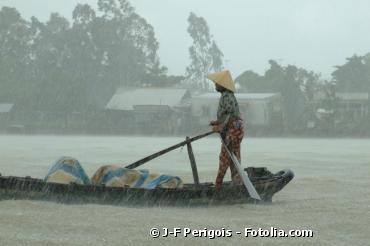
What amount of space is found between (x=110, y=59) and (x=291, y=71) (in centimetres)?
1630

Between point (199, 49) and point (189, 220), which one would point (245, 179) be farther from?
point (199, 49)

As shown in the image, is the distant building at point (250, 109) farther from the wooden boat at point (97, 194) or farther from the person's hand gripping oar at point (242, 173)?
the wooden boat at point (97, 194)

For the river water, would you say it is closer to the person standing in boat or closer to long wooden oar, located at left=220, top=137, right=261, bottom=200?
long wooden oar, located at left=220, top=137, right=261, bottom=200

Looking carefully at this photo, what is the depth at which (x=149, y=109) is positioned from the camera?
44.7 meters

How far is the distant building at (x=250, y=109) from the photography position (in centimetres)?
4219

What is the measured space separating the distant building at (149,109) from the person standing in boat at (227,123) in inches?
1361

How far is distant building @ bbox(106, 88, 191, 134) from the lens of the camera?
43562mm

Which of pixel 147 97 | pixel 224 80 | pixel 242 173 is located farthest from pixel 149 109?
pixel 242 173

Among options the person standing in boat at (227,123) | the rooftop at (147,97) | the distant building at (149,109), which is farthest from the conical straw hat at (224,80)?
the rooftop at (147,97)

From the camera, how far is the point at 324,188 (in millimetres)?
9898

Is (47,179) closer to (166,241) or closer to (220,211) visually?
(220,211)

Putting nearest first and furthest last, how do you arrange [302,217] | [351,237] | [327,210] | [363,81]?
1. [351,237]
2. [302,217]
3. [327,210]
4. [363,81]

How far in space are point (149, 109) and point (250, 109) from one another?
684 centimetres

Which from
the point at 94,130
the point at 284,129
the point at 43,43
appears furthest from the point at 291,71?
the point at 43,43
